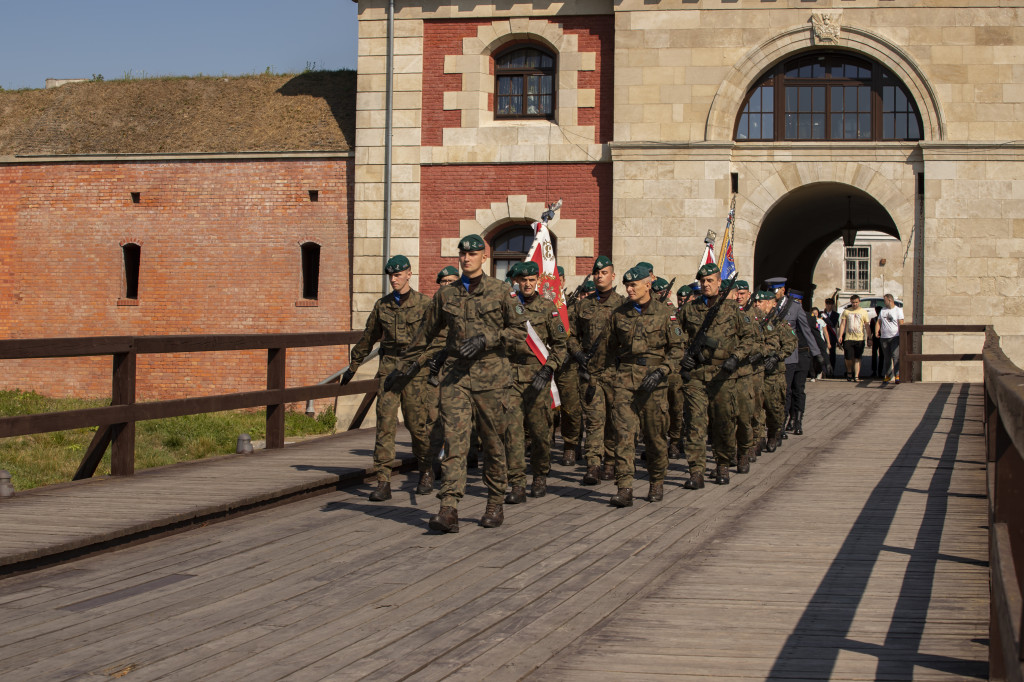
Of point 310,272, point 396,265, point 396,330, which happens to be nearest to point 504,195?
point 310,272

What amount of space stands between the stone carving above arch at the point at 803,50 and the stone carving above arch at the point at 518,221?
3.10 m

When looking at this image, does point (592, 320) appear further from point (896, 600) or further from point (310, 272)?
point (310, 272)

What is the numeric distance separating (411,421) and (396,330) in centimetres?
82

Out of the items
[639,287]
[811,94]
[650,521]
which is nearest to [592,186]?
[811,94]

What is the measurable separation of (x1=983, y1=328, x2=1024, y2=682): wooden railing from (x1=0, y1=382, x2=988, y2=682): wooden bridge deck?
633 mm

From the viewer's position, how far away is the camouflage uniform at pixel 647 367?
9.95 meters

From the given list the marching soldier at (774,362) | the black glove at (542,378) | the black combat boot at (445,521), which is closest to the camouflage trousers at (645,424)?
the black glove at (542,378)

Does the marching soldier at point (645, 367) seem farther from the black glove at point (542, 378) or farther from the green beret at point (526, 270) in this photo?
the green beret at point (526, 270)

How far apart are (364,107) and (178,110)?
5.64 meters

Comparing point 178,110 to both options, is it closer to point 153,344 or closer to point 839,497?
point 153,344

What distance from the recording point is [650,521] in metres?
8.92

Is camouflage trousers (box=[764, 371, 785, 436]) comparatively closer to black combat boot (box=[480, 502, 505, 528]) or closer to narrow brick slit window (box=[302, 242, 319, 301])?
black combat boot (box=[480, 502, 505, 528])

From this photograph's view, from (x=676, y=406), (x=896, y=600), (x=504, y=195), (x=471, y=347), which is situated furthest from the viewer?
(x=504, y=195)

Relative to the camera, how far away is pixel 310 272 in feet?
80.5
